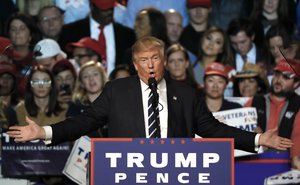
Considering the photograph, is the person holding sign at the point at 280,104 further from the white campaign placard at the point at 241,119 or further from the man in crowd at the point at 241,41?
the man in crowd at the point at 241,41

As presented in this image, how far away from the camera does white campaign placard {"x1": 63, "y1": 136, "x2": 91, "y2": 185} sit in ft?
26.4

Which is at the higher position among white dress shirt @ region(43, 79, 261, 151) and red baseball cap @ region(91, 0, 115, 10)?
red baseball cap @ region(91, 0, 115, 10)

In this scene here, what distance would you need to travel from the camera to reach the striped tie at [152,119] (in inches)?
213

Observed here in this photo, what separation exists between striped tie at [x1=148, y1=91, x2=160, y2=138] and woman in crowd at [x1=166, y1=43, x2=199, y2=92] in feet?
13.2

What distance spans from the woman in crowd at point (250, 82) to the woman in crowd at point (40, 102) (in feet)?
6.31

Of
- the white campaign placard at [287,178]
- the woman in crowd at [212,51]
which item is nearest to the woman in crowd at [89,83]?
the woman in crowd at [212,51]

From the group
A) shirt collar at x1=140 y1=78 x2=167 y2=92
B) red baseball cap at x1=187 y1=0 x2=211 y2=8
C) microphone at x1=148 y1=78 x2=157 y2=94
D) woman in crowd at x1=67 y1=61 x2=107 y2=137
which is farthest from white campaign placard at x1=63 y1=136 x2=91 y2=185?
red baseball cap at x1=187 y1=0 x2=211 y2=8

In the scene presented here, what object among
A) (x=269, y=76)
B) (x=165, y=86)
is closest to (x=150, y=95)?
(x=165, y=86)

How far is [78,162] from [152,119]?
259 cm

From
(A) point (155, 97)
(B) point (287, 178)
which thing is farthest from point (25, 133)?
(B) point (287, 178)

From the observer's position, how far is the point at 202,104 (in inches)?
237

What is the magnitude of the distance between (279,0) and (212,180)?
5645 millimetres

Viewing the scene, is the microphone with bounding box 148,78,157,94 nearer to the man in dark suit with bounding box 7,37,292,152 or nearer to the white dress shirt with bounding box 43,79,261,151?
the man in dark suit with bounding box 7,37,292,152

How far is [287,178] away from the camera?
7.39 metres
